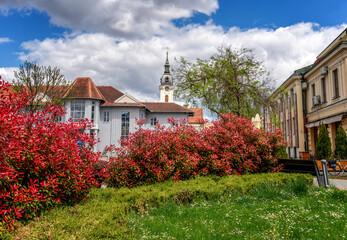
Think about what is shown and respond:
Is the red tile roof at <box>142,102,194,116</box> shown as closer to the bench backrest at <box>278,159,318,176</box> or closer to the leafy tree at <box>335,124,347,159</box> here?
the leafy tree at <box>335,124,347,159</box>

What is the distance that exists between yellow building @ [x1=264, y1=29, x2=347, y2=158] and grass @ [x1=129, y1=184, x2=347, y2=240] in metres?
12.0

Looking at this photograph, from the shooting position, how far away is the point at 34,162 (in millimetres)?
3568

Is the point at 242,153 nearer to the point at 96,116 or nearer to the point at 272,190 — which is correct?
the point at 272,190

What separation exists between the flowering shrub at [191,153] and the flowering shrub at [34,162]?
166 cm

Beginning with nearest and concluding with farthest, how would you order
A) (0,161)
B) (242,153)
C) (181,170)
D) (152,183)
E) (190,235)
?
(0,161) < (190,235) < (152,183) < (181,170) < (242,153)

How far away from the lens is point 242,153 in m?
8.16

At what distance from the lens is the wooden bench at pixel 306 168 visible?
7070mm

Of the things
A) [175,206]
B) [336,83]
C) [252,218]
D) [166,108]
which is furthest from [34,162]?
[166,108]

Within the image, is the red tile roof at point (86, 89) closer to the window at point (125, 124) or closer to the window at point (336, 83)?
the window at point (125, 124)

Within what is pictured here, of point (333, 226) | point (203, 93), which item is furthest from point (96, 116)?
point (333, 226)

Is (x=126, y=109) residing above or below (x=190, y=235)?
above

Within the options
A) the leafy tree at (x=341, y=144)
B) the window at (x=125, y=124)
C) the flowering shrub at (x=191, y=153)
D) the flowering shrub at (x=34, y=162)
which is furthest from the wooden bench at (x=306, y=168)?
the window at (x=125, y=124)

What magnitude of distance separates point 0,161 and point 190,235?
8.97 feet

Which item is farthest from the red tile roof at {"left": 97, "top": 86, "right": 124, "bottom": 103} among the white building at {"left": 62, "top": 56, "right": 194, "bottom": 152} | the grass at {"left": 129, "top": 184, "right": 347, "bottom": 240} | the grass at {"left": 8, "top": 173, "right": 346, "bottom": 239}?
the grass at {"left": 129, "top": 184, "right": 347, "bottom": 240}
